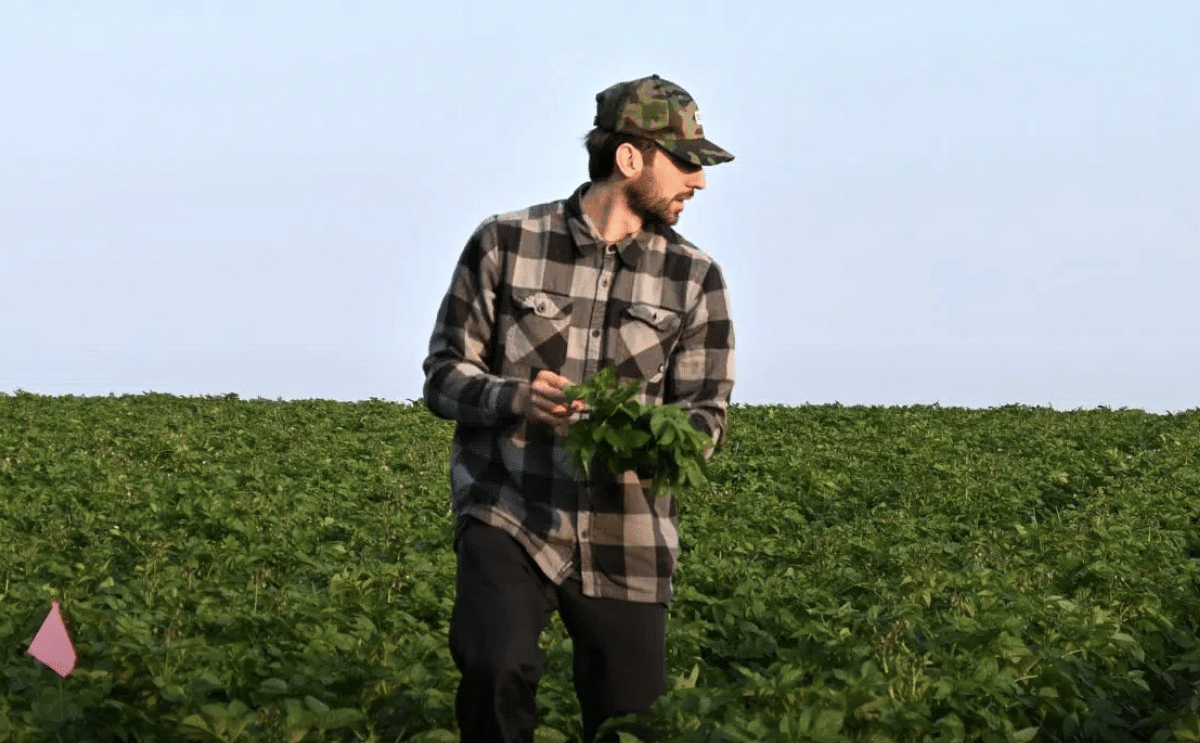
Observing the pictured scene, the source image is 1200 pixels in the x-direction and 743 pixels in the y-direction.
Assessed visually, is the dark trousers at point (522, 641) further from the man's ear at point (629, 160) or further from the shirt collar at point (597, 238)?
the man's ear at point (629, 160)

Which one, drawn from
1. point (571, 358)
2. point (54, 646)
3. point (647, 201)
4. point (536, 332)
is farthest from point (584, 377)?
point (54, 646)

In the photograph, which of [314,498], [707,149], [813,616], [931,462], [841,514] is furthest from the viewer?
[931,462]

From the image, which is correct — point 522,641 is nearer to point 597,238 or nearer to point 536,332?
point 536,332

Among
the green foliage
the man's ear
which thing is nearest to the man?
the man's ear

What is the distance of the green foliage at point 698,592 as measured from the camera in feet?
18.7

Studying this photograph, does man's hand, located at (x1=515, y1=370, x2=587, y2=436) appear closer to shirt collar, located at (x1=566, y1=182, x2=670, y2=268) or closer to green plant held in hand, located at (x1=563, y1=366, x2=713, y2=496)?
green plant held in hand, located at (x1=563, y1=366, x2=713, y2=496)

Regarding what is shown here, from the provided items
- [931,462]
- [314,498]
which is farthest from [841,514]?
[314,498]

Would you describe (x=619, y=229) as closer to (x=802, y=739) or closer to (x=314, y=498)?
(x=802, y=739)

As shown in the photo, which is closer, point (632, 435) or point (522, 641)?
point (632, 435)

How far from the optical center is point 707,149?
436 cm

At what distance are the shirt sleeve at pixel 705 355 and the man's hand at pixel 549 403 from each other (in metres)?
0.56

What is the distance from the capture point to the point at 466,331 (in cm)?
441

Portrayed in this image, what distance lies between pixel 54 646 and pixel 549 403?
8.55 ft

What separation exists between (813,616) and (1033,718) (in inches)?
68.9
